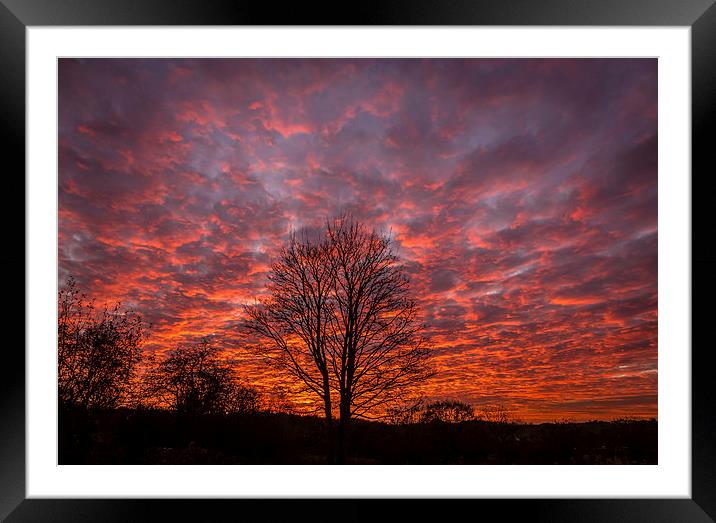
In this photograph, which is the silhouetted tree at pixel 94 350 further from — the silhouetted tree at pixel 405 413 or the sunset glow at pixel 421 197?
the silhouetted tree at pixel 405 413

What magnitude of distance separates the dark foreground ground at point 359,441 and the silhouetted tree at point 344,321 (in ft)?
1.53

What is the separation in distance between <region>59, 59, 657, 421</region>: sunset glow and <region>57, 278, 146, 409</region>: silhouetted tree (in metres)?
0.19

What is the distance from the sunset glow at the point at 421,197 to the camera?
4516 millimetres

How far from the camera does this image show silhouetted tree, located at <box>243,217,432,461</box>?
20.1ft

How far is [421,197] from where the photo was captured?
18.2 ft

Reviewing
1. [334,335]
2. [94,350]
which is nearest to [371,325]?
[334,335]

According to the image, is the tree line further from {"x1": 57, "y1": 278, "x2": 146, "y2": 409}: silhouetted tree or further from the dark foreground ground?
{"x1": 57, "y1": 278, "x2": 146, "y2": 409}: silhouetted tree

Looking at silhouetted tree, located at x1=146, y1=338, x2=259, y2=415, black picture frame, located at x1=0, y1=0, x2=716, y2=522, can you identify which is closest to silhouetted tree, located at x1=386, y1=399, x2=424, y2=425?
silhouetted tree, located at x1=146, y1=338, x2=259, y2=415
